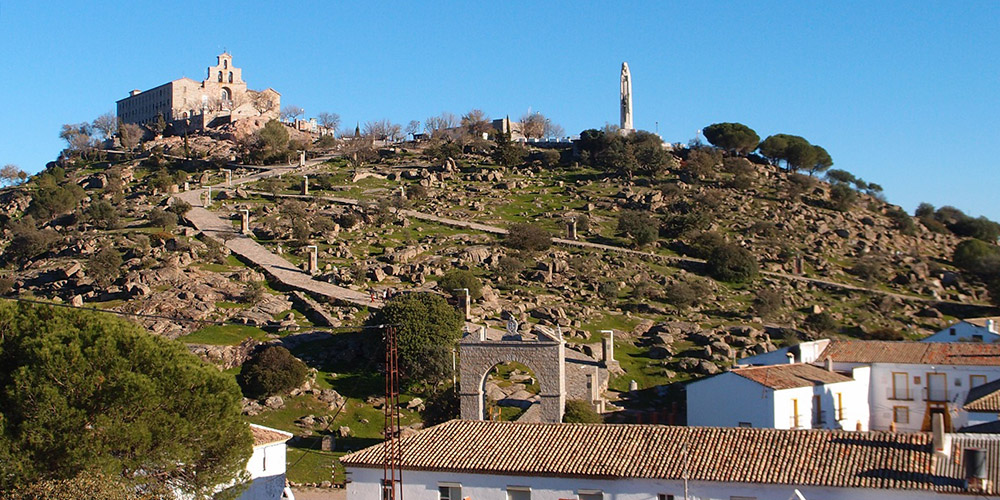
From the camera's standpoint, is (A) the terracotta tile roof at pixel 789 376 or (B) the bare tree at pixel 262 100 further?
(B) the bare tree at pixel 262 100

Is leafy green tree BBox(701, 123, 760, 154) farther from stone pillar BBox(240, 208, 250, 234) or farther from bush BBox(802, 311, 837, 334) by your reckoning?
stone pillar BBox(240, 208, 250, 234)

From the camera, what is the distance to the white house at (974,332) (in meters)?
49.0

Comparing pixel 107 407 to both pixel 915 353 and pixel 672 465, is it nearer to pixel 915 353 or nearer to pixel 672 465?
pixel 672 465

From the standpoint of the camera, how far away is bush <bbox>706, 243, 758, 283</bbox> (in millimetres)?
70000

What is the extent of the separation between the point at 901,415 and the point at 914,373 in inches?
66.9

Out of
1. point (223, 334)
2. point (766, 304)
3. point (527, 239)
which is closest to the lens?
point (223, 334)

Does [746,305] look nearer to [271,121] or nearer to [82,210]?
[82,210]

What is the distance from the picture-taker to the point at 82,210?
81.1m

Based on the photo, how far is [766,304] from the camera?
6266 centimetres

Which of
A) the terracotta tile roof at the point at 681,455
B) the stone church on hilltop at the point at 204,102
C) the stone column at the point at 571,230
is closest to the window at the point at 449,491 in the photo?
the terracotta tile roof at the point at 681,455

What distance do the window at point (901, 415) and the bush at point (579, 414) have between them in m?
12.0

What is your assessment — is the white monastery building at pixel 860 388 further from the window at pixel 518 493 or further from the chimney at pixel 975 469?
the window at pixel 518 493

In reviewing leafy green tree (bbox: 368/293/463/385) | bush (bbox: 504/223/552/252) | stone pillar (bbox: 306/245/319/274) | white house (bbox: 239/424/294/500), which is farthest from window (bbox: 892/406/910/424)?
stone pillar (bbox: 306/245/319/274)

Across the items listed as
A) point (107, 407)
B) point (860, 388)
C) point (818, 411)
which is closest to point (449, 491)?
point (107, 407)
